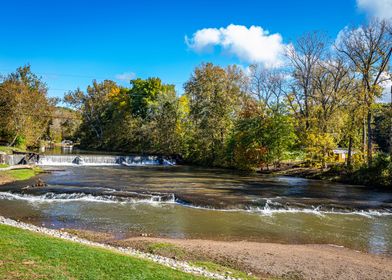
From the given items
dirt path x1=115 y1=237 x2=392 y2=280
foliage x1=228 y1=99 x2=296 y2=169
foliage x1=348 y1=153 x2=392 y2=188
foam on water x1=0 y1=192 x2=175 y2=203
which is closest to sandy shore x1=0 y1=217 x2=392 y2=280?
dirt path x1=115 y1=237 x2=392 y2=280

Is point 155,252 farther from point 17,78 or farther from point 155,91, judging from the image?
point 155,91

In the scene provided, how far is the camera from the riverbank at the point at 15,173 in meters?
25.0

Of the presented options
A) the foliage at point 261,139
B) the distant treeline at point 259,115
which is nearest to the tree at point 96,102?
the distant treeline at point 259,115

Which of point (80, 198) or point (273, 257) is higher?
point (80, 198)

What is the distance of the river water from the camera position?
14.3 m

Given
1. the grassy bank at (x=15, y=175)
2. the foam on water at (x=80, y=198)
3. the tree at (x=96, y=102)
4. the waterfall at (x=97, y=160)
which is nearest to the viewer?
the foam on water at (x=80, y=198)

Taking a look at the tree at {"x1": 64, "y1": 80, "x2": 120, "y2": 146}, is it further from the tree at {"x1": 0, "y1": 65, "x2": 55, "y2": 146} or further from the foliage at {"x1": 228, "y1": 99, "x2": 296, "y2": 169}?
the foliage at {"x1": 228, "y1": 99, "x2": 296, "y2": 169}

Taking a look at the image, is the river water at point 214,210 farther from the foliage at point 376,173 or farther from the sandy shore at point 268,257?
the foliage at point 376,173

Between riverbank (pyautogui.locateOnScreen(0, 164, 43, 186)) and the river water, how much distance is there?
5.18 ft

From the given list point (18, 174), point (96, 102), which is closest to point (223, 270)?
point (18, 174)

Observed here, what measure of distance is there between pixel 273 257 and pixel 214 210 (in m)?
7.53

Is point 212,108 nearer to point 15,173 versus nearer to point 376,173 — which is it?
point 376,173

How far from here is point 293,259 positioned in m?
10.8

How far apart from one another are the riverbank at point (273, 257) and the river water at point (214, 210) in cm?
108
